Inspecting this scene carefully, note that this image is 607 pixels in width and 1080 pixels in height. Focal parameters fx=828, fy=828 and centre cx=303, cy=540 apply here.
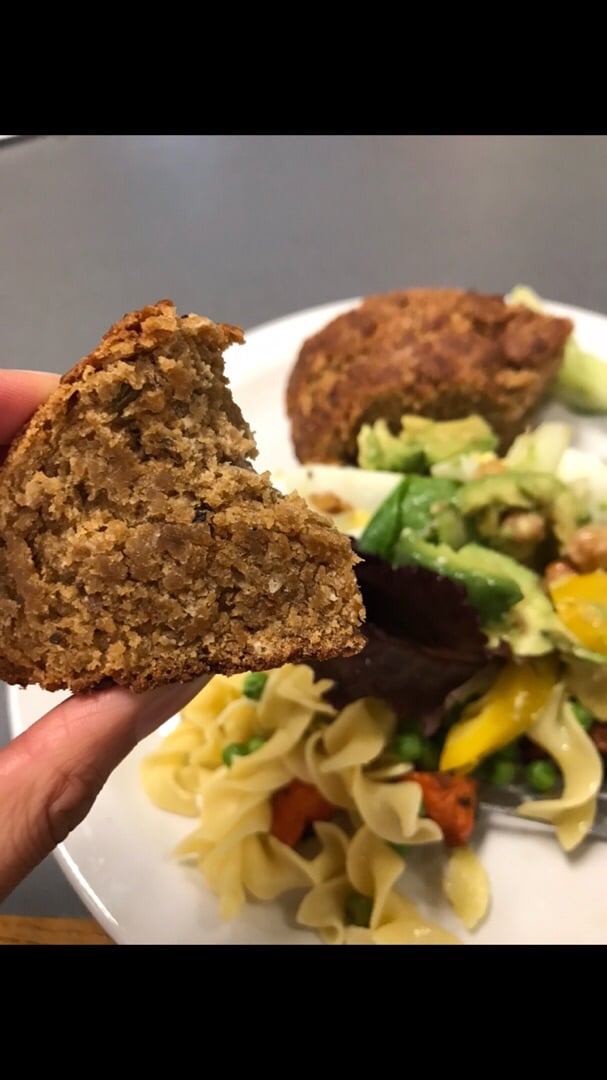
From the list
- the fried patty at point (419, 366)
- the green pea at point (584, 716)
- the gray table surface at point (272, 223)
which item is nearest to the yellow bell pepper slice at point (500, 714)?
the green pea at point (584, 716)

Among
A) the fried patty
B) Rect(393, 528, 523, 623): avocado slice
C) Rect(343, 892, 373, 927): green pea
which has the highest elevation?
the fried patty

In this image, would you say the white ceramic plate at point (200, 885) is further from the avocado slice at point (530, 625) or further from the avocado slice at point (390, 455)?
the avocado slice at point (390, 455)

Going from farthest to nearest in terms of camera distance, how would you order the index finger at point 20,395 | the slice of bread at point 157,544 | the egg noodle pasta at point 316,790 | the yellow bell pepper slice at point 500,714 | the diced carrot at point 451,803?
the yellow bell pepper slice at point 500,714, the diced carrot at point 451,803, the egg noodle pasta at point 316,790, the index finger at point 20,395, the slice of bread at point 157,544

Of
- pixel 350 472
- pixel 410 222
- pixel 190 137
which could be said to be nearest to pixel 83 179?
pixel 190 137

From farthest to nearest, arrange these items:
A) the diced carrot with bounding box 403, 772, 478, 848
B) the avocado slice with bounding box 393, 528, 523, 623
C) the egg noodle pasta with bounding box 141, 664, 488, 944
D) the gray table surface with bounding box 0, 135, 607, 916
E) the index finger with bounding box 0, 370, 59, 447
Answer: the gray table surface with bounding box 0, 135, 607, 916 < the avocado slice with bounding box 393, 528, 523, 623 < the diced carrot with bounding box 403, 772, 478, 848 < the egg noodle pasta with bounding box 141, 664, 488, 944 < the index finger with bounding box 0, 370, 59, 447

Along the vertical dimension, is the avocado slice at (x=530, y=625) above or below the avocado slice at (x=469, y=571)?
below

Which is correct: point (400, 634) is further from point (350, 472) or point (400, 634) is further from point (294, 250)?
point (294, 250)

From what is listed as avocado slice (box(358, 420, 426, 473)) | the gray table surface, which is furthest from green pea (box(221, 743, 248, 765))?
the gray table surface

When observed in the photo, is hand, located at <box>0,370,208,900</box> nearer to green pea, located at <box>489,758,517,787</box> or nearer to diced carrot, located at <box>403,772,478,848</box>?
diced carrot, located at <box>403,772,478,848</box>
